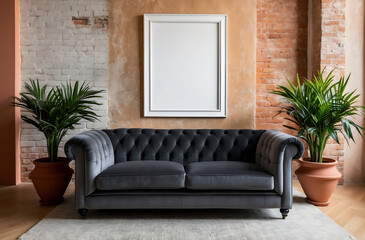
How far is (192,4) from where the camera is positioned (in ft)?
14.8

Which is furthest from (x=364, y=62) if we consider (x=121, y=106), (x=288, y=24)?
(x=121, y=106)

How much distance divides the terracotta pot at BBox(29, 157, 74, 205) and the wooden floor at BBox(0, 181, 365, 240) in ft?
0.44

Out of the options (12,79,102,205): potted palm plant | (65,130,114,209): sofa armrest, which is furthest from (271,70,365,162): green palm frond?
(12,79,102,205): potted palm plant

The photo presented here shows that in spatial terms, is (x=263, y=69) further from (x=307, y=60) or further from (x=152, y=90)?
(x=152, y=90)

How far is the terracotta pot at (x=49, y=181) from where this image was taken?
3.67 meters

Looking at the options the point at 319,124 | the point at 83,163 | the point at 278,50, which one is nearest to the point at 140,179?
the point at 83,163

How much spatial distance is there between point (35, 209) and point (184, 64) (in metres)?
2.59

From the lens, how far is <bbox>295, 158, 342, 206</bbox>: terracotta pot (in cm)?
362

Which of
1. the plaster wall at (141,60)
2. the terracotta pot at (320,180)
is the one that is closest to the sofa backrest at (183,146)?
the plaster wall at (141,60)

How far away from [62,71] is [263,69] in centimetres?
289

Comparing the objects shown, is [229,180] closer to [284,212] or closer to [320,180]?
[284,212]

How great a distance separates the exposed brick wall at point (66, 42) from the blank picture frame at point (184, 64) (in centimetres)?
65

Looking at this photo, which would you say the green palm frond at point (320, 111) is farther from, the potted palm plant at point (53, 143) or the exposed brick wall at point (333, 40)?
the potted palm plant at point (53, 143)

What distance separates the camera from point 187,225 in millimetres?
3078
